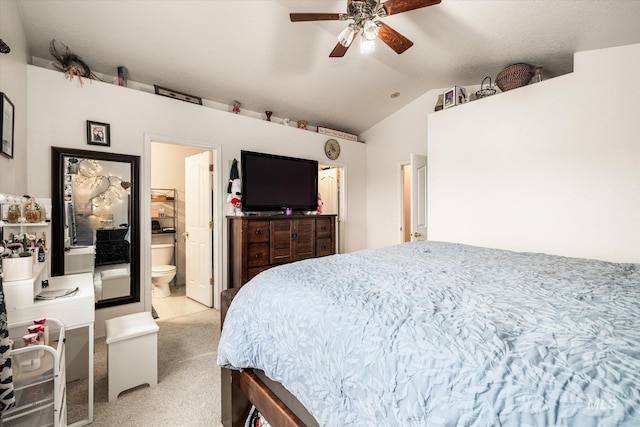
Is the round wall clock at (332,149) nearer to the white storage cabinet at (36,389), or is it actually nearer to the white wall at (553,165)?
the white wall at (553,165)

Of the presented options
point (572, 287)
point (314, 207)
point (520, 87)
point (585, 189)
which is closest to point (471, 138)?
point (520, 87)

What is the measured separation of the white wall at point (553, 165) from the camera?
87.7 inches

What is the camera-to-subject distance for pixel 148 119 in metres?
2.82

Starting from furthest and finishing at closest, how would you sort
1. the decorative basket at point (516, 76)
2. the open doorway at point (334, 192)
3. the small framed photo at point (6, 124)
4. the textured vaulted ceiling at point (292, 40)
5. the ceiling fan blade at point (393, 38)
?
the open doorway at point (334, 192)
the decorative basket at point (516, 76)
the textured vaulted ceiling at point (292, 40)
the ceiling fan blade at point (393, 38)
the small framed photo at point (6, 124)

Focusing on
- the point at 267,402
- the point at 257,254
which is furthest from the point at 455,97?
the point at 267,402

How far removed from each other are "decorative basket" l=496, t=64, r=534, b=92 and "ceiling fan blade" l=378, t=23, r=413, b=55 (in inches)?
52.5

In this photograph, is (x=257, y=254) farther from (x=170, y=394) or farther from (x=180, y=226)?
(x=180, y=226)

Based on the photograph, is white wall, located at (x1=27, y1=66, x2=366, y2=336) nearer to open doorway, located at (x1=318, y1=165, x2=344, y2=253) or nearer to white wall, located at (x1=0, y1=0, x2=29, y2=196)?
white wall, located at (x1=0, y1=0, x2=29, y2=196)

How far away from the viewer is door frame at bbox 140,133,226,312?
280cm

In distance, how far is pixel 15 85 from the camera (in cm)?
189

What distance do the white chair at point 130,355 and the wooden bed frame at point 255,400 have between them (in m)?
0.70

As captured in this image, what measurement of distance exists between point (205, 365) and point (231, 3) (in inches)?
114

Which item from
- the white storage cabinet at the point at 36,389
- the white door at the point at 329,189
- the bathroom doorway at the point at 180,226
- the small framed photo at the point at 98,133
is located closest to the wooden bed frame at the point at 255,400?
the white storage cabinet at the point at 36,389

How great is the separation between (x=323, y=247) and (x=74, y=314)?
9.29 ft
